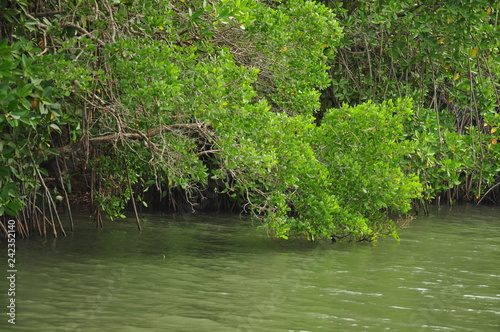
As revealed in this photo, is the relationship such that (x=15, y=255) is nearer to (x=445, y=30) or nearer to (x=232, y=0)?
(x=232, y=0)

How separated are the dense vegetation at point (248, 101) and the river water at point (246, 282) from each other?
1.35 ft

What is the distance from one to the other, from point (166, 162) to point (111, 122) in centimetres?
63

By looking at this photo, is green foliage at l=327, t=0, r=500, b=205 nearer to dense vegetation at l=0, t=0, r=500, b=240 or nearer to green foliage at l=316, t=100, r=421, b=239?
dense vegetation at l=0, t=0, r=500, b=240

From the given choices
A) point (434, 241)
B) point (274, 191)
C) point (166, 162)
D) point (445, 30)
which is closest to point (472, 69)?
point (445, 30)

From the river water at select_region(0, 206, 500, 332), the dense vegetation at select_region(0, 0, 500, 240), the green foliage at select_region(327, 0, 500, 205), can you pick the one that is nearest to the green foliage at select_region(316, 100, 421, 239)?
the dense vegetation at select_region(0, 0, 500, 240)

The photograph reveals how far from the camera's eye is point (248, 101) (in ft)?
22.0

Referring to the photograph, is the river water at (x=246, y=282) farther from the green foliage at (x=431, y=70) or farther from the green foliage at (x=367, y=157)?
the green foliage at (x=431, y=70)

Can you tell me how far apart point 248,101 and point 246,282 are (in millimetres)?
1588

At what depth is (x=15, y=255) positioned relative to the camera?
6730 mm

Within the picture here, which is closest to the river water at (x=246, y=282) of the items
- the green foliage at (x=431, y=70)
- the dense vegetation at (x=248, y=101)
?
the dense vegetation at (x=248, y=101)

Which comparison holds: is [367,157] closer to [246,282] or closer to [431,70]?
[246,282]

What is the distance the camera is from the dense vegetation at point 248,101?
6125mm

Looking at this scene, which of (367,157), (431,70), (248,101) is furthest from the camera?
(431,70)

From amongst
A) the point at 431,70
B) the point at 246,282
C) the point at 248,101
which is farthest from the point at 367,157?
the point at 431,70
